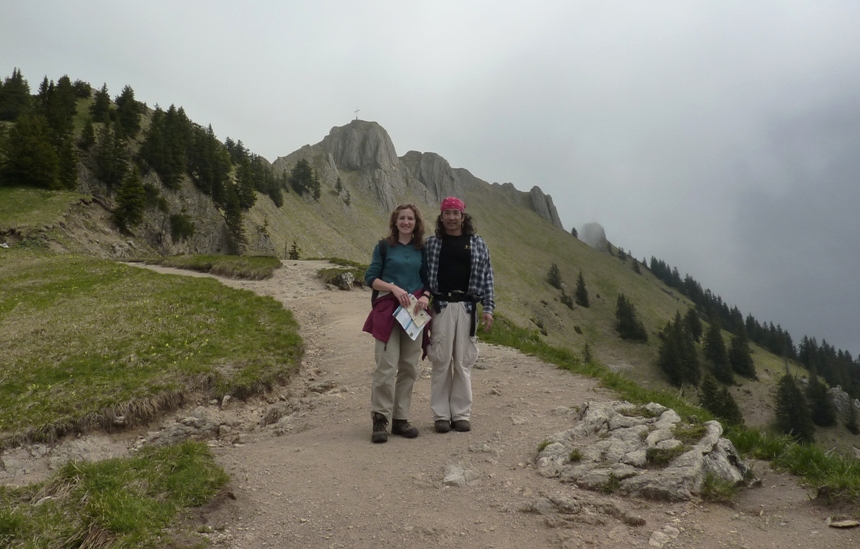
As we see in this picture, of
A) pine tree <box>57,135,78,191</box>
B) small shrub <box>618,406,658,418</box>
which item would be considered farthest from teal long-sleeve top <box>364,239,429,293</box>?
pine tree <box>57,135,78,191</box>

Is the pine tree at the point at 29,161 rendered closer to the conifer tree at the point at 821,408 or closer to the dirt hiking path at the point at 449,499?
the dirt hiking path at the point at 449,499

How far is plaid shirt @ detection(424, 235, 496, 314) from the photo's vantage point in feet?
23.0

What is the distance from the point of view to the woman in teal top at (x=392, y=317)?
22.1ft

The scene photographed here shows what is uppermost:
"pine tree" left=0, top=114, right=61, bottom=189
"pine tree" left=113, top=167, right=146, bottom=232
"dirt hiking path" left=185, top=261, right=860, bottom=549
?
"pine tree" left=0, top=114, right=61, bottom=189

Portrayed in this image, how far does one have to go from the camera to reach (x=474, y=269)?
702 centimetres

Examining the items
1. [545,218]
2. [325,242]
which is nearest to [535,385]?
[325,242]

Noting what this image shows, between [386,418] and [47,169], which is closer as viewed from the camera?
[386,418]

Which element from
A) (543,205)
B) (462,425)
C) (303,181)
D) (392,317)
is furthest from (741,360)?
(392,317)

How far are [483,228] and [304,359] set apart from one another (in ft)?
479

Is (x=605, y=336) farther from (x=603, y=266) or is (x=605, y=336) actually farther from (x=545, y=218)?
(x=545, y=218)

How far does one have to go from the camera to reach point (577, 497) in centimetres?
493

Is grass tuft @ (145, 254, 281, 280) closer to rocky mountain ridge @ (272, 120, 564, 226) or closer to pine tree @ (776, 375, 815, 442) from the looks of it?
pine tree @ (776, 375, 815, 442)

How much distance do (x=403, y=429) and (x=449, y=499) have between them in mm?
2069

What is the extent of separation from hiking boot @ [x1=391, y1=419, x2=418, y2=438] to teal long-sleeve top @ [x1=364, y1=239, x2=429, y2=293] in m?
1.99
